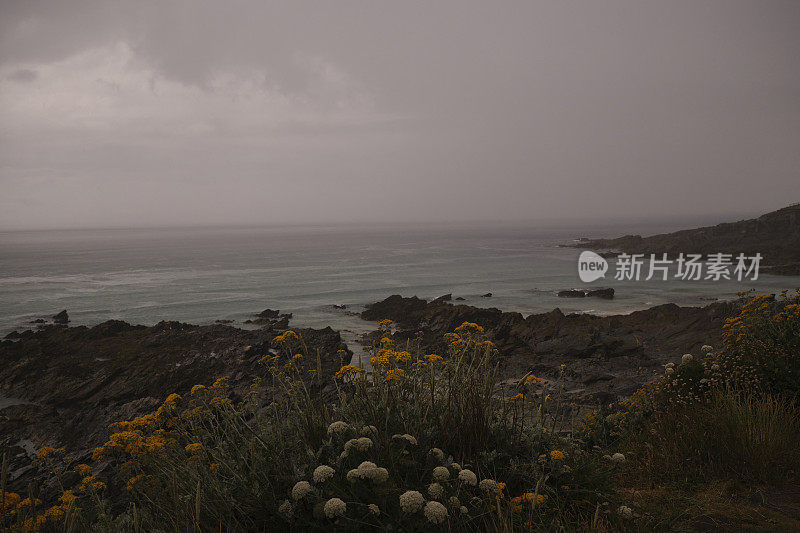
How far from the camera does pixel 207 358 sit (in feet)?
71.5

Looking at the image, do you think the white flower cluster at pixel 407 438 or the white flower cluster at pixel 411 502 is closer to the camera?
the white flower cluster at pixel 411 502

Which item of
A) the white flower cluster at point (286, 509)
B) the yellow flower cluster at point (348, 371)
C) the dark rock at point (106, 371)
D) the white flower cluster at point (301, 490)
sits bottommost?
the dark rock at point (106, 371)

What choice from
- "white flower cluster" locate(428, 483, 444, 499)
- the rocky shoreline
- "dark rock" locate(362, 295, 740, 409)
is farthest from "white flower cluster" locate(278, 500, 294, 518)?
"dark rock" locate(362, 295, 740, 409)

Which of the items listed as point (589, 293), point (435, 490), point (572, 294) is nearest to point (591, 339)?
point (572, 294)

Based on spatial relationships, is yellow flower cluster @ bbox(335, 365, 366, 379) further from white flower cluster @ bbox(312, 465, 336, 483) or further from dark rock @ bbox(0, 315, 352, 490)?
dark rock @ bbox(0, 315, 352, 490)

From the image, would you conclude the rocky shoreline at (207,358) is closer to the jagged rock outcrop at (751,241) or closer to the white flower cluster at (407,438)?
the white flower cluster at (407,438)

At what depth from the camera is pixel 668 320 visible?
2506cm

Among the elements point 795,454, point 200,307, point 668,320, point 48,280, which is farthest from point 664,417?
point 48,280

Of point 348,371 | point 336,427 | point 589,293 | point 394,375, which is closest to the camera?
point 336,427

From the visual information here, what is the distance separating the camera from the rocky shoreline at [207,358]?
15805mm

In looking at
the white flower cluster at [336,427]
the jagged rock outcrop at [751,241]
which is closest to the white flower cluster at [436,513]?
the white flower cluster at [336,427]

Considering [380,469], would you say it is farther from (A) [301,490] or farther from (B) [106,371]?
(B) [106,371]

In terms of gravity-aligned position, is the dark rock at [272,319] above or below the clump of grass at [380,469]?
below

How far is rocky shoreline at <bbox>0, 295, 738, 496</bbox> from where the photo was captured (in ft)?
51.9
